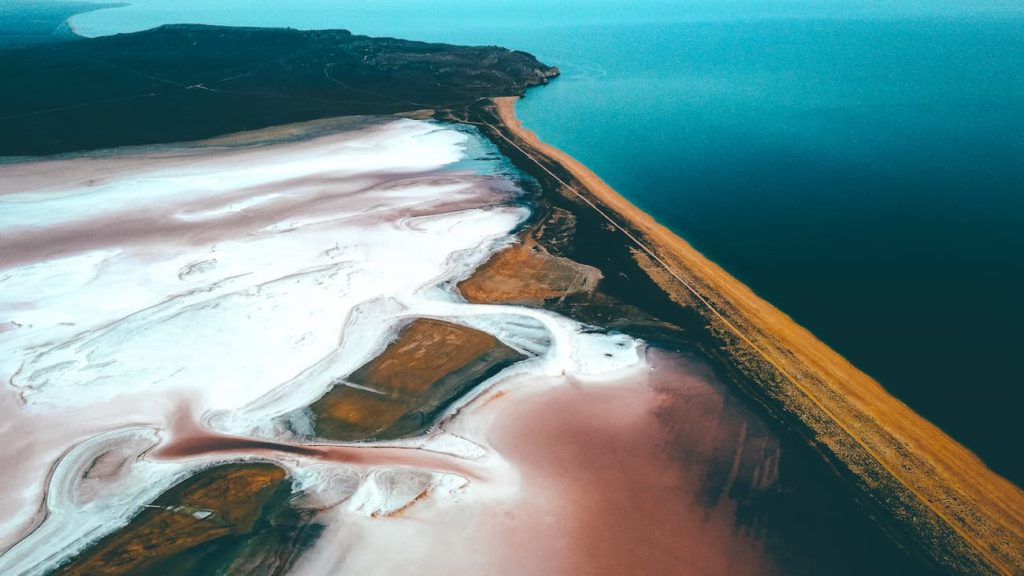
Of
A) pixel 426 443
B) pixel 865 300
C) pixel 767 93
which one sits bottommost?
pixel 426 443

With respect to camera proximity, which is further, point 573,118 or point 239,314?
point 573,118

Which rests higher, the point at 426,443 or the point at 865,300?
the point at 865,300

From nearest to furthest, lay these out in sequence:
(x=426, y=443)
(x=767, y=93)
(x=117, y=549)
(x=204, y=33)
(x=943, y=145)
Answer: (x=117, y=549) → (x=426, y=443) → (x=943, y=145) → (x=767, y=93) → (x=204, y=33)

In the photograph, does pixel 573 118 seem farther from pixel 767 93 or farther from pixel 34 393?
pixel 34 393

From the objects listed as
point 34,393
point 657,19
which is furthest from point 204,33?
point 657,19

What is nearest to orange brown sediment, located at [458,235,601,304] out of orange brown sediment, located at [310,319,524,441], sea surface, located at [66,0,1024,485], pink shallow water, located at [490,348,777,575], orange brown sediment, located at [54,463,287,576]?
orange brown sediment, located at [310,319,524,441]
